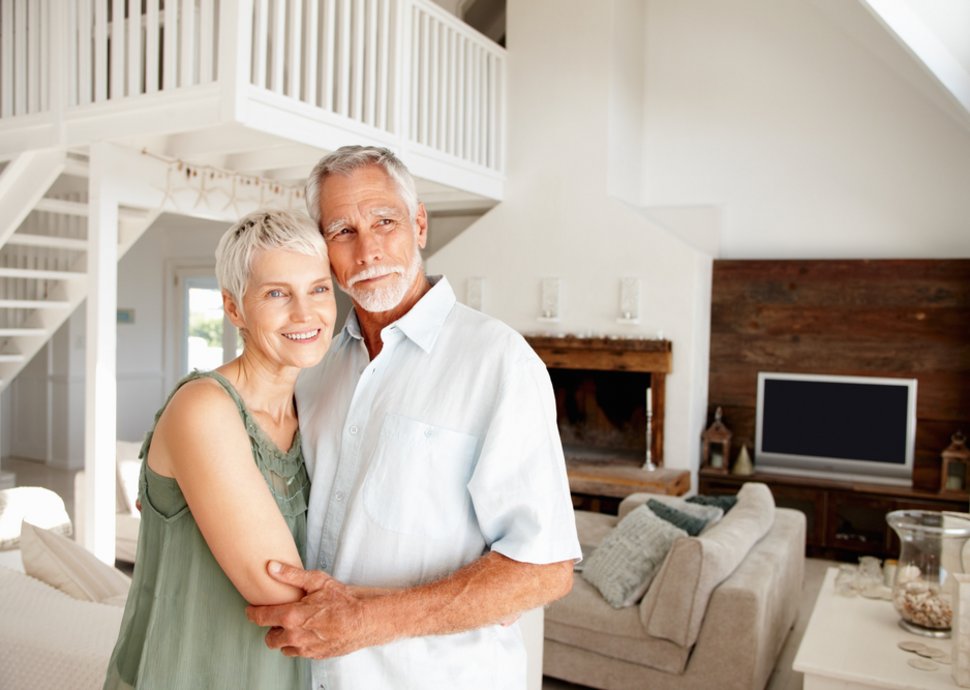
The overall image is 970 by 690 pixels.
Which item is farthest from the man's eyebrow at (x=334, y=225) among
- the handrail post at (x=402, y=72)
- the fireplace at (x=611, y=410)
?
the fireplace at (x=611, y=410)

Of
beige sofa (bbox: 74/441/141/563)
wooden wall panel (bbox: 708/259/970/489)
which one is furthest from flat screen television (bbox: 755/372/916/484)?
beige sofa (bbox: 74/441/141/563)

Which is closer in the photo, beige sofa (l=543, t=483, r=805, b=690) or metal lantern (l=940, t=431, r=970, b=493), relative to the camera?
beige sofa (l=543, t=483, r=805, b=690)

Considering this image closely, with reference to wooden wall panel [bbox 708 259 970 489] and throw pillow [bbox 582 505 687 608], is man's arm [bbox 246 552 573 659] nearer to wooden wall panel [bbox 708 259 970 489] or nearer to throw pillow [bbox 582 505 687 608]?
throw pillow [bbox 582 505 687 608]

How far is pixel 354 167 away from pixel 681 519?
2.86 m

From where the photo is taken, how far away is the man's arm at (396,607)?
4.16ft

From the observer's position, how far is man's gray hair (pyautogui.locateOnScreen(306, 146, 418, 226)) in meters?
1.59

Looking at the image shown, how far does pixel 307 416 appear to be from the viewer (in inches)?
63.9

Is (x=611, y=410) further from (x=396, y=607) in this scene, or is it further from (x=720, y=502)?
(x=396, y=607)

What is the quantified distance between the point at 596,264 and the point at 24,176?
3.98 metres

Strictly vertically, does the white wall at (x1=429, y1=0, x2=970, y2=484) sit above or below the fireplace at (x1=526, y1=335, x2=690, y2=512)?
above

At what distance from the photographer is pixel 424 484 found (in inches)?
56.1

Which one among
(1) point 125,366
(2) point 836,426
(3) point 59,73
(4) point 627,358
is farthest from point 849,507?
(1) point 125,366

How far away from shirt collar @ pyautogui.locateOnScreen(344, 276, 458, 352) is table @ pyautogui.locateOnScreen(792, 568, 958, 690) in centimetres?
198

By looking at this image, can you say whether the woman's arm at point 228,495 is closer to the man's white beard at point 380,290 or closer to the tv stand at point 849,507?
the man's white beard at point 380,290
